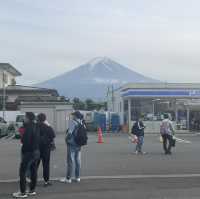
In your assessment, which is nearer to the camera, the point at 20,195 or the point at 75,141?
the point at 20,195

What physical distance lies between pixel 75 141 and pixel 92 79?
4812 inches

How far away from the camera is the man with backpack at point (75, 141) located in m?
13.1

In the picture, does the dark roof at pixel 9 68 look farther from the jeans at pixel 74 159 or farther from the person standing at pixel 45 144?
the person standing at pixel 45 144

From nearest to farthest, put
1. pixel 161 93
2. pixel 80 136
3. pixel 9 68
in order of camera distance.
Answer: pixel 80 136
pixel 161 93
pixel 9 68

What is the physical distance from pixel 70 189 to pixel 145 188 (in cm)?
161

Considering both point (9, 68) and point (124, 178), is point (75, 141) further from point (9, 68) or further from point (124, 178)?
point (9, 68)

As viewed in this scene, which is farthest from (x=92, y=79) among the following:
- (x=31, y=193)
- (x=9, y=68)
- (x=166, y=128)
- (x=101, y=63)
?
(x=31, y=193)

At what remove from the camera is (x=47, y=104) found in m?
50.8

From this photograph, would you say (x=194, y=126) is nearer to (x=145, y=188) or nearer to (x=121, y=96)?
(x=121, y=96)

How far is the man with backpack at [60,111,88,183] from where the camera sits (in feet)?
42.8

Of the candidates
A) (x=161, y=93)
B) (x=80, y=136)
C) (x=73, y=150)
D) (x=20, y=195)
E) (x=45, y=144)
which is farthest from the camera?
(x=161, y=93)

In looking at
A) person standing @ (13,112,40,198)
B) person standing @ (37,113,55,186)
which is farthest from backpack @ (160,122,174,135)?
person standing @ (13,112,40,198)

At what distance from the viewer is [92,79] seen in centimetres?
13512

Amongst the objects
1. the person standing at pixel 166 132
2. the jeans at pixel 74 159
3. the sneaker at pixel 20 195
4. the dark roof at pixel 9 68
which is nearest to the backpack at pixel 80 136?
the jeans at pixel 74 159
